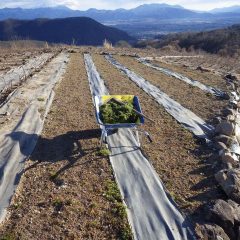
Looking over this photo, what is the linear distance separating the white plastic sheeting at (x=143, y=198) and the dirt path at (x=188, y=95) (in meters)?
4.65

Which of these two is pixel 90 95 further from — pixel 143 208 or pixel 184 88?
pixel 143 208

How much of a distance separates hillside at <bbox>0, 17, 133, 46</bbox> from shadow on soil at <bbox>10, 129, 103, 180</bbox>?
407ft

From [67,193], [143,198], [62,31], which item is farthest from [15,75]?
[62,31]

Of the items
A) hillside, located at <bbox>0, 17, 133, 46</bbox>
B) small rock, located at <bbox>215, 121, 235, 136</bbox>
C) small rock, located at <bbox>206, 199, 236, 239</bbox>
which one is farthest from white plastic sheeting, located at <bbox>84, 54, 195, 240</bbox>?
hillside, located at <bbox>0, 17, 133, 46</bbox>

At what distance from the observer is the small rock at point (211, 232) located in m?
6.86

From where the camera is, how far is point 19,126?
40.7ft

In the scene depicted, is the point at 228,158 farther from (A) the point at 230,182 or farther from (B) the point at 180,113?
(B) the point at 180,113

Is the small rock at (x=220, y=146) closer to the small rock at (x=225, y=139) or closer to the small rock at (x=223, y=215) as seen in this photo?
the small rock at (x=225, y=139)

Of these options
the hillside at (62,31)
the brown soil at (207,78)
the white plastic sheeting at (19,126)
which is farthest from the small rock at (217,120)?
the hillside at (62,31)

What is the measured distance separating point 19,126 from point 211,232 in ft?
24.0

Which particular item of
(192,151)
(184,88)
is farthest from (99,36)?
(192,151)

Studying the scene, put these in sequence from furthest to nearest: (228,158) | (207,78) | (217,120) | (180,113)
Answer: (207,78), (180,113), (217,120), (228,158)

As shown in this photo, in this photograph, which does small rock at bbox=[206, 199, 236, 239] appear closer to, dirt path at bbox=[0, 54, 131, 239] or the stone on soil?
the stone on soil

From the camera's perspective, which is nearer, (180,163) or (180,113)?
(180,163)
